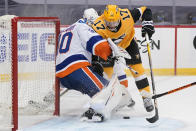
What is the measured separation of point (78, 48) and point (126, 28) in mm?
423

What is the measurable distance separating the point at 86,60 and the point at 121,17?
411mm

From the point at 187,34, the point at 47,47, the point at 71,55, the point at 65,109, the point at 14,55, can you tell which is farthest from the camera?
the point at 187,34

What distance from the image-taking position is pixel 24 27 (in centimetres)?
275

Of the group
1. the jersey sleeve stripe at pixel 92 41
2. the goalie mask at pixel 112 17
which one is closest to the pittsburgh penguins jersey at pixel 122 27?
the goalie mask at pixel 112 17

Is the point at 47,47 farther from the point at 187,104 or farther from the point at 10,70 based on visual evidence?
the point at 187,104

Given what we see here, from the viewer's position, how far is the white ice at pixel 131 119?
2.60 metres

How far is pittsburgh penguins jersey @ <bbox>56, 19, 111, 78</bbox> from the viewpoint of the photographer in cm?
264

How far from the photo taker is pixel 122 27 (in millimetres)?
2889

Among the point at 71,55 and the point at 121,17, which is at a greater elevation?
the point at 121,17

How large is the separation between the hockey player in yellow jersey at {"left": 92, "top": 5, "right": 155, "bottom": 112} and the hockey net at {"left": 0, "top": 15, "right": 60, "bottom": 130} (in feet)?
1.24

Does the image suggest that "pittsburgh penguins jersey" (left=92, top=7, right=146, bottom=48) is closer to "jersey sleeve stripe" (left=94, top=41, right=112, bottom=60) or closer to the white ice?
"jersey sleeve stripe" (left=94, top=41, right=112, bottom=60)

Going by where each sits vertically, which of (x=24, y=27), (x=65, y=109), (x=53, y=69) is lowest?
(x=65, y=109)

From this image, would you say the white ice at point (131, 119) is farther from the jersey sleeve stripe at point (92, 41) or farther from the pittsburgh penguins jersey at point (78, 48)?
the jersey sleeve stripe at point (92, 41)

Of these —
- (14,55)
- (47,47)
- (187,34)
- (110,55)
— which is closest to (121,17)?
(110,55)
